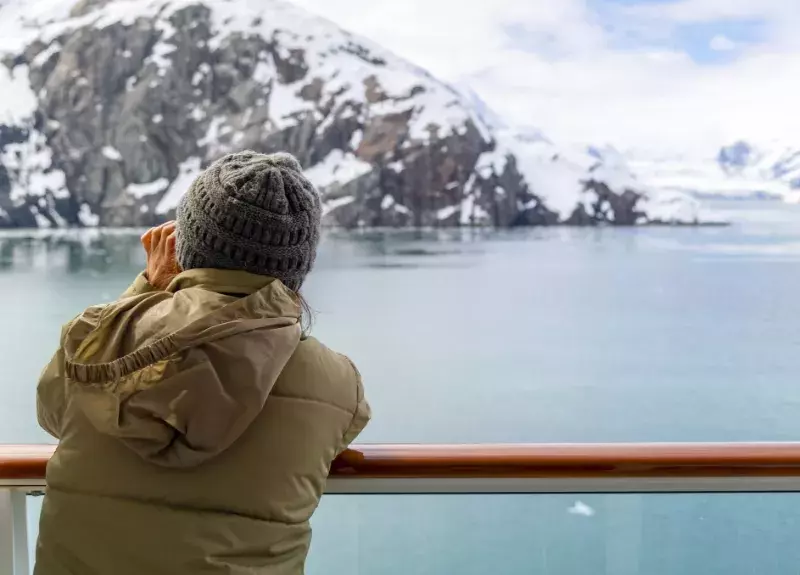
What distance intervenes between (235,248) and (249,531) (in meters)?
0.24

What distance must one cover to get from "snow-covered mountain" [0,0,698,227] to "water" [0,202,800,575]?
0.50 m

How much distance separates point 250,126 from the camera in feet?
28.1

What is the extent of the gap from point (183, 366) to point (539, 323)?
15.8 m

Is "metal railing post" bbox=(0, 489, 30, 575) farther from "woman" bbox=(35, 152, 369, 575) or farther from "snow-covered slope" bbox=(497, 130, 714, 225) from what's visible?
"snow-covered slope" bbox=(497, 130, 714, 225)

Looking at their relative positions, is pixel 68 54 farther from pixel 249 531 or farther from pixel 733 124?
pixel 249 531

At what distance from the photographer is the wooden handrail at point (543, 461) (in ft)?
2.95

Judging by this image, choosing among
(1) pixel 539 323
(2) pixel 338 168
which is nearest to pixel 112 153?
(2) pixel 338 168

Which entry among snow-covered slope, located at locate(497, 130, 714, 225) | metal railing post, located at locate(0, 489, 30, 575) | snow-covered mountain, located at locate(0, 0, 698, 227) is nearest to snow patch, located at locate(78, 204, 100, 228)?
snow-covered mountain, located at locate(0, 0, 698, 227)

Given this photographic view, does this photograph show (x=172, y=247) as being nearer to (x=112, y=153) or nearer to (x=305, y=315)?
(x=305, y=315)

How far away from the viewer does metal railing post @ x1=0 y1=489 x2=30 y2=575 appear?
3.06ft

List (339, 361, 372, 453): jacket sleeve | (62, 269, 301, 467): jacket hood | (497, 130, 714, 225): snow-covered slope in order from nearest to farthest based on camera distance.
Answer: (62, 269, 301, 467): jacket hood → (339, 361, 372, 453): jacket sleeve → (497, 130, 714, 225): snow-covered slope

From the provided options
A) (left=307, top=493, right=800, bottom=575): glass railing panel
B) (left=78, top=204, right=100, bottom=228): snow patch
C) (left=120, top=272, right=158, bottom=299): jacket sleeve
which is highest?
(left=120, top=272, right=158, bottom=299): jacket sleeve

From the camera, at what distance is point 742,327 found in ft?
48.9

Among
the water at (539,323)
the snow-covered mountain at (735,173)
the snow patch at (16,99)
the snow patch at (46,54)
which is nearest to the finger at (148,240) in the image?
the water at (539,323)
